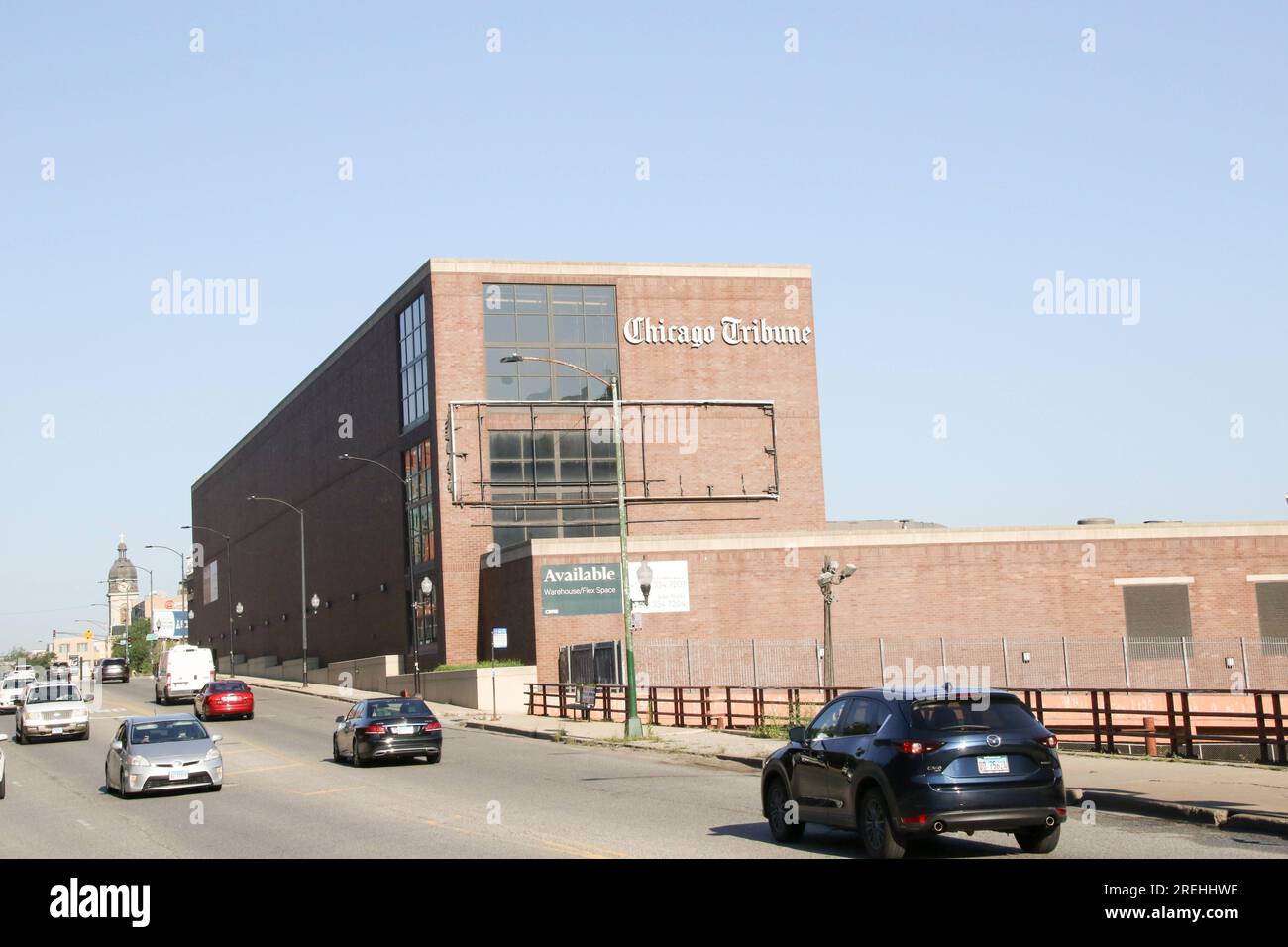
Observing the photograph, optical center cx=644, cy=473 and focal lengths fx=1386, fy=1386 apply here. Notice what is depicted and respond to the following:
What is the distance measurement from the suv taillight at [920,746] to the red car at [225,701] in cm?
3788

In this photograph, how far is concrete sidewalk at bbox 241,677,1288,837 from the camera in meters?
16.0

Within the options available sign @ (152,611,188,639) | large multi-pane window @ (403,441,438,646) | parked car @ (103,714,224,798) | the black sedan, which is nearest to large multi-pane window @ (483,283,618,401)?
large multi-pane window @ (403,441,438,646)

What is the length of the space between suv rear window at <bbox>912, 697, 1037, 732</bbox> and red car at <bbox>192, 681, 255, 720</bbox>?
37779 mm

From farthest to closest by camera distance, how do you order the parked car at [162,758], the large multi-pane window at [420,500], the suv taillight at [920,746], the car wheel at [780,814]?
1. the large multi-pane window at [420,500]
2. the parked car at [162,758]
3. the car wheel at [780,814]
4. the suv taillight at [920,746]

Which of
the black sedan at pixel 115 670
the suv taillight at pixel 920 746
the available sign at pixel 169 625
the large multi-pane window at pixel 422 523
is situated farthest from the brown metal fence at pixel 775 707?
the available sign at pixel 169 625

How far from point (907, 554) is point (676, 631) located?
10262mm

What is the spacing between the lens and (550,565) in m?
54.3

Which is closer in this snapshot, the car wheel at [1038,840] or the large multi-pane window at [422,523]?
the car wheel at [1038,840]

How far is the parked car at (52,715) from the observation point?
3944cm

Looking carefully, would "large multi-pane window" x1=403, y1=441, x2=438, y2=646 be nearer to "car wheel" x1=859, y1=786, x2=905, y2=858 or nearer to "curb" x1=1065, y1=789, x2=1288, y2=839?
"curb" x1=1065, y1=789, x2=1288, y2=839

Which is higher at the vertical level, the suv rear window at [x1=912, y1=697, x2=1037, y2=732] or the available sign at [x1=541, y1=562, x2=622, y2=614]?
the available sign at [x1=541, y1=562, x2=622, y2=614]

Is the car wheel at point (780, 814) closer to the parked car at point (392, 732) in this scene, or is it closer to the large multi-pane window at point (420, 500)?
the parked car at point (392, 732)
